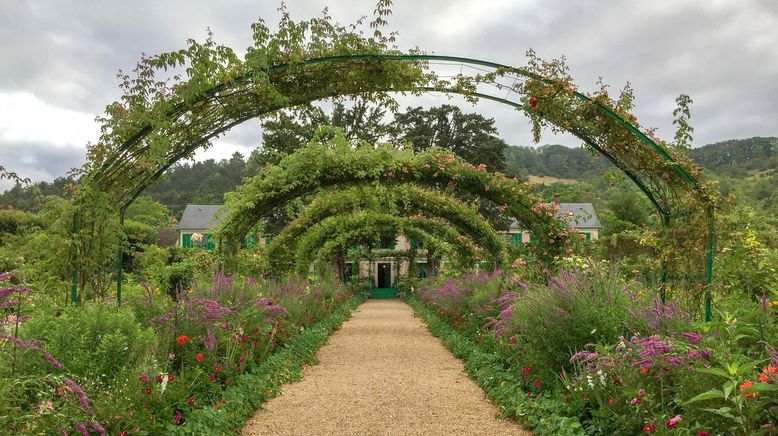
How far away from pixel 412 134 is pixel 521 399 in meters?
21.9

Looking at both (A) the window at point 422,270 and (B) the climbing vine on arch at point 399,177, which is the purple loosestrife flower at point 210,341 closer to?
(B) the climbing vine on arch at point 399,177

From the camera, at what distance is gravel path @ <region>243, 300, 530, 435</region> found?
4773 millimetres

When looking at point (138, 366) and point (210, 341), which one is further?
point (210, 341)

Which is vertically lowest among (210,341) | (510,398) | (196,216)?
(510,398)

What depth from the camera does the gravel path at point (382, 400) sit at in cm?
477

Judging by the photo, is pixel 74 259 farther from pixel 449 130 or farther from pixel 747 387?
pixel 449 130

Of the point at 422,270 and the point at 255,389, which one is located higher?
the point at 422,270

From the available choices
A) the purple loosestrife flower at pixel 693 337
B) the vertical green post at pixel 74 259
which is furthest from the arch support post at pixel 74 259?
the purple loosestrife flower at pixel 693 337

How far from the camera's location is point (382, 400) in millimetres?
5777

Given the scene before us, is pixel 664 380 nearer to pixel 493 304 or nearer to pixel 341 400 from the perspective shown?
pixel 341 400

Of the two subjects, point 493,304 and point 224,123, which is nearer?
point 224,123

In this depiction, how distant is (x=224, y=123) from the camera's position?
626 centimetres

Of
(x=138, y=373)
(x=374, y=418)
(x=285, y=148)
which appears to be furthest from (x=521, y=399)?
(x=285, y=148)

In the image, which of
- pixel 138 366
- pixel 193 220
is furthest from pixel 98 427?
pixel 193 220
